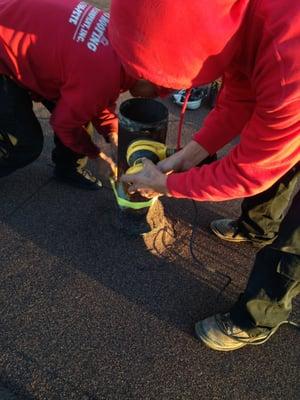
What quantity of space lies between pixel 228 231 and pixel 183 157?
0.73m

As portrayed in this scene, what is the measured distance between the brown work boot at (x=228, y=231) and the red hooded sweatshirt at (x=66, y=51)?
909mm

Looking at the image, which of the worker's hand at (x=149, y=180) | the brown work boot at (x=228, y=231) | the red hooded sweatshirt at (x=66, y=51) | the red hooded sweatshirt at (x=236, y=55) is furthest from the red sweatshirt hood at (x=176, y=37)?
the brown work boot at (x=228, y=231)

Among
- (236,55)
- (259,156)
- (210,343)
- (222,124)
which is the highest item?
(236,55)

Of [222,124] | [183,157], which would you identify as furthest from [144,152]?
[222,124]

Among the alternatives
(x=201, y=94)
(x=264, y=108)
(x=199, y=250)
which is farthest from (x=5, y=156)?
(x=201, y=94)

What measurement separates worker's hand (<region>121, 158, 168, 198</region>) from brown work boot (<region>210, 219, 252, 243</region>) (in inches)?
28.8

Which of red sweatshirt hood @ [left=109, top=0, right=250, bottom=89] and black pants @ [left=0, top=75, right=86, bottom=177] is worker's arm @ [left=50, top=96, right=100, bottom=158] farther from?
red sweatshirt hood @ [left=109, top=0, right=250, bottom=89]

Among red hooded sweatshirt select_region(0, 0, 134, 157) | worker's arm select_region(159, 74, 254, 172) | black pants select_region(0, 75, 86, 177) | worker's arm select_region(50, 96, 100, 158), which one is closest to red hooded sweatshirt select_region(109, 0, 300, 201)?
worker's arm select_region(159, 74, 254, 172)

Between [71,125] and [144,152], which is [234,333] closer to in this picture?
[144,152]

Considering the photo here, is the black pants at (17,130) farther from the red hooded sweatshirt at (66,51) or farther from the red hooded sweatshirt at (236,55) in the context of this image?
the red hooded sweatshirt at (236,55)

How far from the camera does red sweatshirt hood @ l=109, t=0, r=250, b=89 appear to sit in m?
0.80

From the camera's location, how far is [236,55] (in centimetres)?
103

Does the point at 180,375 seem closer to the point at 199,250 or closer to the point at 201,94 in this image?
the point at 199,250

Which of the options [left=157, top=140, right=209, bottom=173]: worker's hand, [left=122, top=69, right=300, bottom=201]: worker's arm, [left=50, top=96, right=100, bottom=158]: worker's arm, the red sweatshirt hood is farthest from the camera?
[left=50, top=96, right=100, bottom=158]: worker's arm
